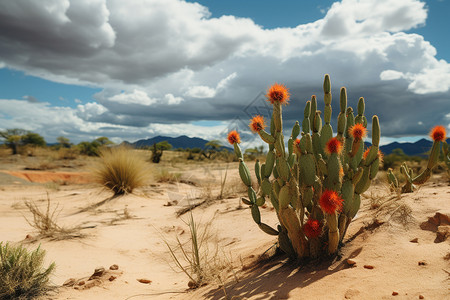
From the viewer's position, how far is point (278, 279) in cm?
261

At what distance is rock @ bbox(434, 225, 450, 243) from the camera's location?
2.74 meters

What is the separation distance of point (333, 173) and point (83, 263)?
317 centimetres

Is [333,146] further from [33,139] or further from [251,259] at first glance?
[33,139]

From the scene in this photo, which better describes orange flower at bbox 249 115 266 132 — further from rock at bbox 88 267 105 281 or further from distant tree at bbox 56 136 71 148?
distant tree at bbox 56 136 71 148

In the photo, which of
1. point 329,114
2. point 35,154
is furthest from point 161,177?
point 35,154

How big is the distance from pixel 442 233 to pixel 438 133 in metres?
1.01

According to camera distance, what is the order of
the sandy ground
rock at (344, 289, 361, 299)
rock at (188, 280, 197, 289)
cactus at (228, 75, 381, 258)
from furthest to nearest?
rock at (188, 280, 197, 289) < cactus at (228, 75, 381, 258) < the sandy ground < rock at (344, 289, 361, 299)

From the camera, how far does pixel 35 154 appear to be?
2289 centimetres

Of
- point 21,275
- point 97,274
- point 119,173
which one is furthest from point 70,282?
point 119,173

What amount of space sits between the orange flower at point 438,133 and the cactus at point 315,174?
0.89 m

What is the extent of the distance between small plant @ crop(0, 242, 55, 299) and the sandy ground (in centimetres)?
17

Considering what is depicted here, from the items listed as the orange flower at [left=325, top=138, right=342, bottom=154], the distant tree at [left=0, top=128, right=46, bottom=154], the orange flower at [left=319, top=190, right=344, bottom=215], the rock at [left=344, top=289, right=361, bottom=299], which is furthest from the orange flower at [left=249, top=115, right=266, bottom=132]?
the distant tree at [left=0, top=128, right=46, bottom=154]

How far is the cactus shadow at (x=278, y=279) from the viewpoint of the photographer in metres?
2.41

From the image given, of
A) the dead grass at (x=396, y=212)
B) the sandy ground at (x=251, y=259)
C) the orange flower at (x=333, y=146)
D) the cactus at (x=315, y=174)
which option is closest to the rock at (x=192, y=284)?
the sandy ground at (x=251, y=259)
